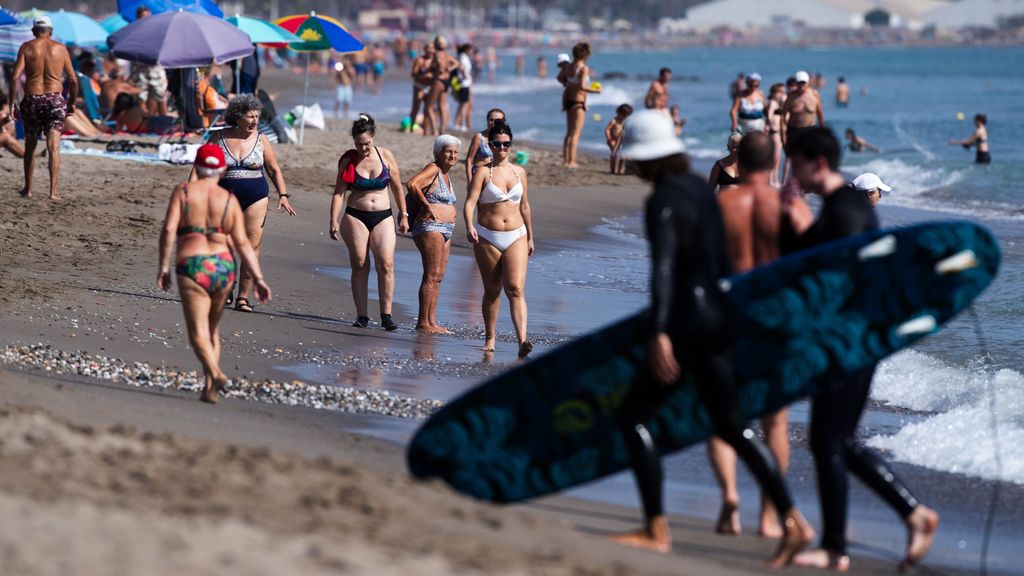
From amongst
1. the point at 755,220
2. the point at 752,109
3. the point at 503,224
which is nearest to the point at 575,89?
the point at 752,109

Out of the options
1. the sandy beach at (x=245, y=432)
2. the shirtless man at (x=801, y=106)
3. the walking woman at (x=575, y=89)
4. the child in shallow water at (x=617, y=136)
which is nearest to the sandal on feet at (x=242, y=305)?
the sandy beach at (x=245, y=432)

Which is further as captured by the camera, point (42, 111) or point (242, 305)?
point (42, 111)

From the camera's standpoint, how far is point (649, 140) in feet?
16.8

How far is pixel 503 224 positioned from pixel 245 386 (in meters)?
2.13

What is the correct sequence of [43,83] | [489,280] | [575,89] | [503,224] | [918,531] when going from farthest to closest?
[575,89], [43,83], [489,280], [503,224], [918,531]

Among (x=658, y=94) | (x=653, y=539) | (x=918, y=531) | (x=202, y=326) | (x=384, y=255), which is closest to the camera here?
(x=653, y=539)

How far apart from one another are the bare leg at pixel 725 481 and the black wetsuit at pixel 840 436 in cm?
38

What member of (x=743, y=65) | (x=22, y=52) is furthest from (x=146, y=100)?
(x=743, y=65)

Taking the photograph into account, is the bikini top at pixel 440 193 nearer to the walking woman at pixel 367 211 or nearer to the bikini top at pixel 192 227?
the walking woman at pixel 367 211

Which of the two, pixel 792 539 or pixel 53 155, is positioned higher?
pixel 53 155

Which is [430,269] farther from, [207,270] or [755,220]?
[755,220]

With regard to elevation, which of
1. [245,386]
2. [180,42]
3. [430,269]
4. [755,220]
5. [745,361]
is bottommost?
[245,386]

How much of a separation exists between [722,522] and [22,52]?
966 centimetres

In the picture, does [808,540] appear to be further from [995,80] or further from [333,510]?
[995,80]
